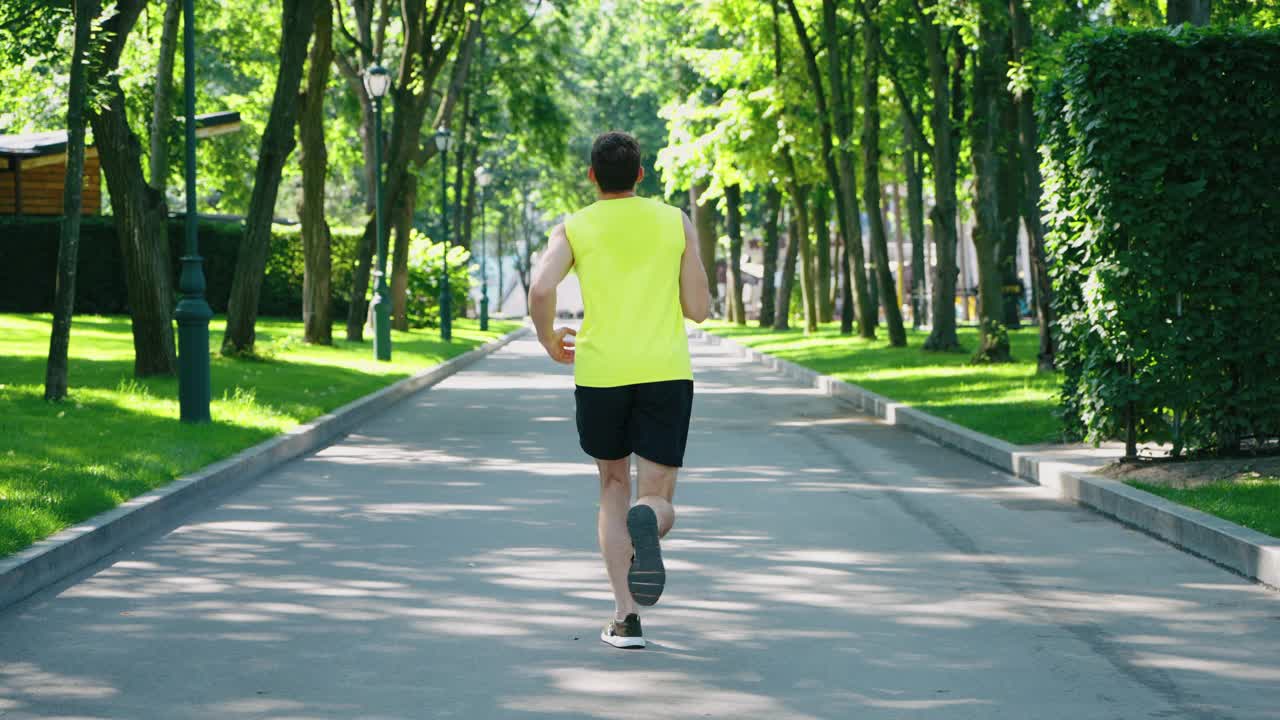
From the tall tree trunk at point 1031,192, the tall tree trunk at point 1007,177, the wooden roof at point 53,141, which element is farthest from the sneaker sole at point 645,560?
the wooden roof at point 53,141

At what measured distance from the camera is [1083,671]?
641cm

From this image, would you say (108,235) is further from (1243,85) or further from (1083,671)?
(1083,671)

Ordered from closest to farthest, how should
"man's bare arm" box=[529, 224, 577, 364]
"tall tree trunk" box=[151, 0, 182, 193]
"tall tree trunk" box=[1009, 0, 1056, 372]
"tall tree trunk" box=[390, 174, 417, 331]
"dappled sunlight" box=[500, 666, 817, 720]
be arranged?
"dappled sunlight" box=[500, 666, 817, 720] < "man's bare arm" box=[529, 224, 577, 364] < "tall tree trunk" box=[1009, 0, 1056, 372] < "tall tree trunk" box=[151, 0, 182, 193] < "tall tree trunk" box=[390, 174, 417, 331]

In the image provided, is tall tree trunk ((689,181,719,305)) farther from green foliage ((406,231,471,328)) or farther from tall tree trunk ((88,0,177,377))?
tall tree trunk ((88,0,177,377))

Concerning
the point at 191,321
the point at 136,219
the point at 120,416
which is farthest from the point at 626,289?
the point at 136,219

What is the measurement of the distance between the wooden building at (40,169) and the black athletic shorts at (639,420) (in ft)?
126

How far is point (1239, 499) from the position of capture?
10.4 metres

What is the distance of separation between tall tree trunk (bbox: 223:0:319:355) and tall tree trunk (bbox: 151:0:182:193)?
4.78ft

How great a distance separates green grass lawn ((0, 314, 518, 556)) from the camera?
10586 millimetres

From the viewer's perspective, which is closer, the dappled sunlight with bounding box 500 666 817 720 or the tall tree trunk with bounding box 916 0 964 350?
the dappled sunlight with bounding box 500 666 817 720

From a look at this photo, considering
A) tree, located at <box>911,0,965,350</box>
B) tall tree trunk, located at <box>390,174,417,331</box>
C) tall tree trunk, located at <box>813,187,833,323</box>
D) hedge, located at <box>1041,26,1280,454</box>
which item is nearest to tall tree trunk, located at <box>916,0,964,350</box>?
tree, located at <box>911,0,965,350</box>

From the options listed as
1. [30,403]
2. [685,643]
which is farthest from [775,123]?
[685,643]

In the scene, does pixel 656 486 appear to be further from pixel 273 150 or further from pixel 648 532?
pixel 273 150

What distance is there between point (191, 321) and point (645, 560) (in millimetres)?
10038
